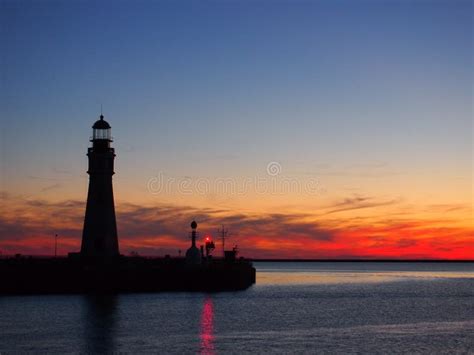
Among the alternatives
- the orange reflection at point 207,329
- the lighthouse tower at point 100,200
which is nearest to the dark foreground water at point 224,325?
the orange reflection at point 207,329

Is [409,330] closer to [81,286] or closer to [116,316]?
[116,316]

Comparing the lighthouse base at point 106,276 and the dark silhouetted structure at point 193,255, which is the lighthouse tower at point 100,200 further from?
the dark silhouetted structure at point 193,255

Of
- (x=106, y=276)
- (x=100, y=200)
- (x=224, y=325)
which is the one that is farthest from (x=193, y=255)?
(x=224, y=325)

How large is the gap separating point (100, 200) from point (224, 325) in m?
24.1

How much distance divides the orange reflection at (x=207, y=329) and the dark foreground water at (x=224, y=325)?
0.22 feet

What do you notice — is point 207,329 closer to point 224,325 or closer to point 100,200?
point 224,325

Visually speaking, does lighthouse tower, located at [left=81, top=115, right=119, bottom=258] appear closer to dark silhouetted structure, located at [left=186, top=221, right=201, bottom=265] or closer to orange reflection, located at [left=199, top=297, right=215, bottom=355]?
orange reflection, located at [left=199, top=297, right=215, bottom=355]

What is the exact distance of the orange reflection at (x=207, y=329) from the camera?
44.2 m

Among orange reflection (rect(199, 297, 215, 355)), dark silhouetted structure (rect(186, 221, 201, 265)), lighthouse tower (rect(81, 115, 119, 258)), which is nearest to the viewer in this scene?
orange reflection (rect(199, 297, 215, 355))

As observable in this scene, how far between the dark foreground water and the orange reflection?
0.22 ft

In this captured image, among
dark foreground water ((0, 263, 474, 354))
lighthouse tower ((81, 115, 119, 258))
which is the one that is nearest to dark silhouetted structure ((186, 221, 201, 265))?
dark foreground water ((0, 263, 474, 354))

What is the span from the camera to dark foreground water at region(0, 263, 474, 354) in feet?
147

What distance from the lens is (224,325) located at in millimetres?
56469

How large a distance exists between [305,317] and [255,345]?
60.3 ft
